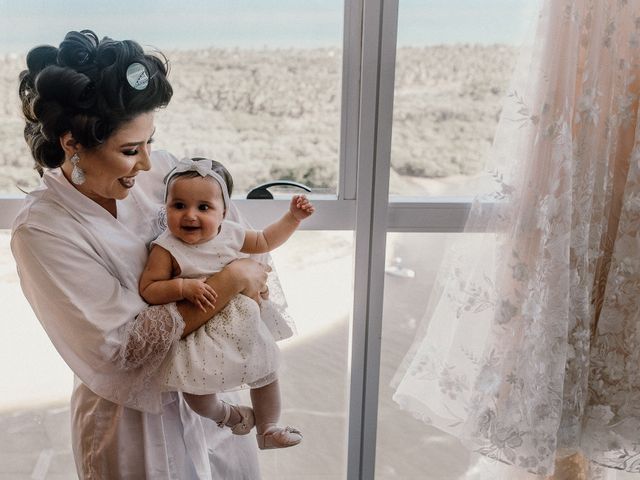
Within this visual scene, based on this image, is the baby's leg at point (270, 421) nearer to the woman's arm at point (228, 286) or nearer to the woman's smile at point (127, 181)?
the woman's arm at point (228, 286)

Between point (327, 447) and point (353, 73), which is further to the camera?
point (327, 447)

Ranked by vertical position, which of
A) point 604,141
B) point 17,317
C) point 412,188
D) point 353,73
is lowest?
point 17,317

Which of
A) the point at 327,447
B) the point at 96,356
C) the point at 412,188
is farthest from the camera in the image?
the point at 327,447

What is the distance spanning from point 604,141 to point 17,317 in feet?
4.92

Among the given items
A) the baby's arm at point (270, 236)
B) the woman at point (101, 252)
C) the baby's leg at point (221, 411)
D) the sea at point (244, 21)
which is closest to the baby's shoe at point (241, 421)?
the baby's leg at point (221, 411)

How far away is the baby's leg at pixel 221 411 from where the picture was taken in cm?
144

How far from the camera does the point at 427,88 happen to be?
174 cm

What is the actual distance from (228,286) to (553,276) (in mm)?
718

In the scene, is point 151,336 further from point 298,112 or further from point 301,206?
point 298,112

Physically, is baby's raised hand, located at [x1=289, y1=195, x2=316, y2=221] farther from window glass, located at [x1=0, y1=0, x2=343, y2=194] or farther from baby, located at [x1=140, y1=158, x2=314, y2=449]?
window glass, located at [x1=0, y1=0, x2=343, y2=194]

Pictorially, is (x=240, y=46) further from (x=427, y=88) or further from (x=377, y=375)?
(x=377, y=375)

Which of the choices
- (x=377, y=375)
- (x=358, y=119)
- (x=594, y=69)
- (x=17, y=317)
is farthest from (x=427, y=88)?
(x=17, y=317)

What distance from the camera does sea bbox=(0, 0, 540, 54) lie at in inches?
64.2

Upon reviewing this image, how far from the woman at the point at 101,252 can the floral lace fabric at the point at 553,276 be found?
528 mm
